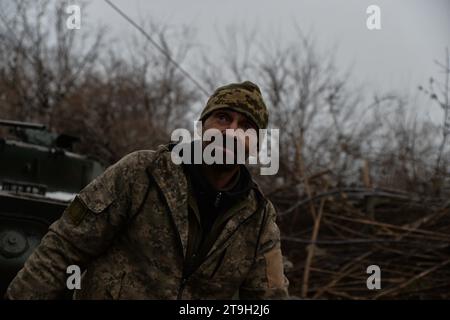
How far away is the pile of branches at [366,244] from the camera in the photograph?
5727 millimetres

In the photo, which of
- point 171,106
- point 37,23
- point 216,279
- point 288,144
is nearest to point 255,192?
point 216,279

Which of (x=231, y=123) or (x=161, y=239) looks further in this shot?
(x=231, y=123)

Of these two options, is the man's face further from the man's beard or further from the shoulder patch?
the shoulder patch

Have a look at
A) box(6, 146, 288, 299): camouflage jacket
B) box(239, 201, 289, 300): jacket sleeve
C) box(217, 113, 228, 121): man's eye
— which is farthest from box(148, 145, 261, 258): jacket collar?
box(217, 113, 228, 121): man's eye

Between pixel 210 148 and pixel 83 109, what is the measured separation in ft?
42.7

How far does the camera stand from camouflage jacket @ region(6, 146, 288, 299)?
1703 mm

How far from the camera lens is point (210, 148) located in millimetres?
1895

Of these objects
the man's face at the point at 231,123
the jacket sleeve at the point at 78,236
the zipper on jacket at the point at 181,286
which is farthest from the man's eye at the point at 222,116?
the zipper on jacket at the point at 181,286

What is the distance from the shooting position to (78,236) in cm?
171

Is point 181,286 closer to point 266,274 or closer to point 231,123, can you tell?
point 266,274

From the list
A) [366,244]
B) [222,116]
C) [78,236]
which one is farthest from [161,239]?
[366,244]

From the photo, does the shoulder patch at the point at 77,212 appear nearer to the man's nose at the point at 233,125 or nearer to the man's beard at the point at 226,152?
the man's beard at the point at 226,152

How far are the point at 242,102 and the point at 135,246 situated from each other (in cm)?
62

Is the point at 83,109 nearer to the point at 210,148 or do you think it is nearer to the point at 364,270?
the point at 364,270
